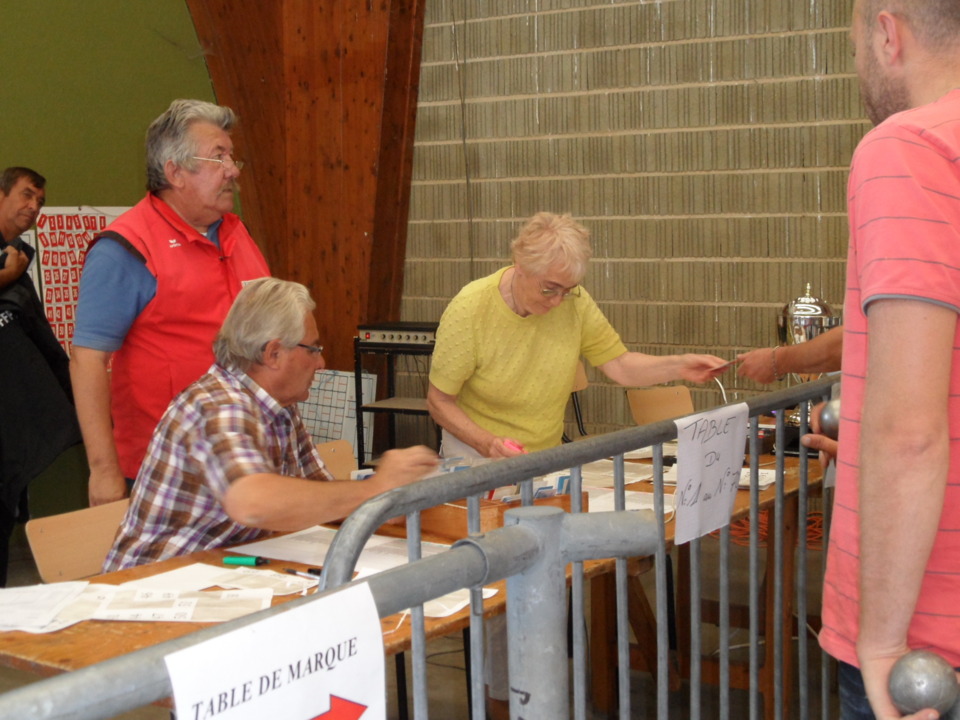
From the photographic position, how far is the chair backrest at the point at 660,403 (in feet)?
13.7

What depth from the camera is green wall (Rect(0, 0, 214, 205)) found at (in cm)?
510

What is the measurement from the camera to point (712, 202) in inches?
215

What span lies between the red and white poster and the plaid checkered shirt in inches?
127

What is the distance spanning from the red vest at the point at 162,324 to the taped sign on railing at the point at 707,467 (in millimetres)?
1597

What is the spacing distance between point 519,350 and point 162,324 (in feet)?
3.33

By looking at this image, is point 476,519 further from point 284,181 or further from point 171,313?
point 284,181

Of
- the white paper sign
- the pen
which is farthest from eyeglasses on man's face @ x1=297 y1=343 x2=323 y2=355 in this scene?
the white paper sign

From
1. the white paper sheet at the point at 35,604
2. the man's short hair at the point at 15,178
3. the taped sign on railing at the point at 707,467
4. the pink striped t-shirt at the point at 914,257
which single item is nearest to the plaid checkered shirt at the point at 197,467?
the white paper sheet at the point at 35,604

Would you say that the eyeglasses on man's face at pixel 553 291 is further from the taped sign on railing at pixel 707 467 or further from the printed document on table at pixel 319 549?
the taped sign on railing at pixel 707 467

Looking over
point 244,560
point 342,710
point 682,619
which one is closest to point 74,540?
point 244,560

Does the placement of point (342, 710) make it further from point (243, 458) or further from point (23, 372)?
point (23, 372)

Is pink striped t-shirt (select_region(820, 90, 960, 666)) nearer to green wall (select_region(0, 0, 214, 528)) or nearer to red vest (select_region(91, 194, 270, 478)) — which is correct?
red vest (select_region(91, 194, 270, 478))

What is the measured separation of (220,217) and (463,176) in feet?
10.8

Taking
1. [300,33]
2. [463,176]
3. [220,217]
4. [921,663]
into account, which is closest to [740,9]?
[463,176]
